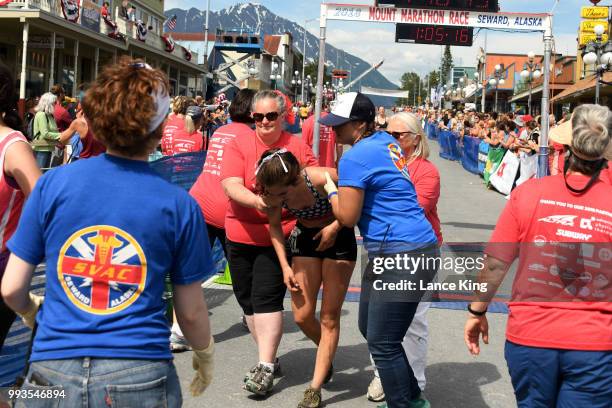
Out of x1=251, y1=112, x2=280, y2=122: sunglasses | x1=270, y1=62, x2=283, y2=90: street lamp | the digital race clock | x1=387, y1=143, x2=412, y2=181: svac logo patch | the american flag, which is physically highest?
x1=270, y1=62, x2=283, y2=90: street lamp

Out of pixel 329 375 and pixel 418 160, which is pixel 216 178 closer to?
pixel 418 160

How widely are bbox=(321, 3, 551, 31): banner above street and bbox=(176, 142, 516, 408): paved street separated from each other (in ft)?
21.9

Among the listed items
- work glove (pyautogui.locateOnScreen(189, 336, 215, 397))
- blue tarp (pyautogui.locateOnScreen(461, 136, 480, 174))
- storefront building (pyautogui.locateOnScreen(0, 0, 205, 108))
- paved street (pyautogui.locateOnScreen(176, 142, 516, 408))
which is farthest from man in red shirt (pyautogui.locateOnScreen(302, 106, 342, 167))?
blue tarp (pyautogui.locateOnScreen(461, 136, 480, 174))

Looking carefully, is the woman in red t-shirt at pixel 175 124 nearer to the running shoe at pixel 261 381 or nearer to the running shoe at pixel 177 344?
the running shoe at pixel 177 344

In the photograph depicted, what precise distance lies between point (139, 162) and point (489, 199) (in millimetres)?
14686

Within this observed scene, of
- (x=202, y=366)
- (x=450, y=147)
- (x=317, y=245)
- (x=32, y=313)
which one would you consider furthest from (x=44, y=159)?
(x=450, y=147)

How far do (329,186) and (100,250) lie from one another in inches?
75.7

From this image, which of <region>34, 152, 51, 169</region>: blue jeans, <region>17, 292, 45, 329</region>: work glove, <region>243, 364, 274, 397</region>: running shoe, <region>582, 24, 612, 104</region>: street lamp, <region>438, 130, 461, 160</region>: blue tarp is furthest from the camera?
<region>438, 130, 461, 160</region>: blue tarp

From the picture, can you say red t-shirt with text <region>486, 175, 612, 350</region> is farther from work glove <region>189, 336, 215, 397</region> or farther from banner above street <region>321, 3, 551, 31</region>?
banner above street <region>321, 3, 551, 31</region>

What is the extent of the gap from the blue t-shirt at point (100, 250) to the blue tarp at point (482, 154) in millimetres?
18295

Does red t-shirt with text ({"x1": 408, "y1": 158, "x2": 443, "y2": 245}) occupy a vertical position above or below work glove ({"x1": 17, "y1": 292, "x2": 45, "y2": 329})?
above

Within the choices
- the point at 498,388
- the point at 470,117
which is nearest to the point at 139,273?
the point at 498,388

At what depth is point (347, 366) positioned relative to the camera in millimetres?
5066

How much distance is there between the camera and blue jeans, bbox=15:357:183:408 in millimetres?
2002
